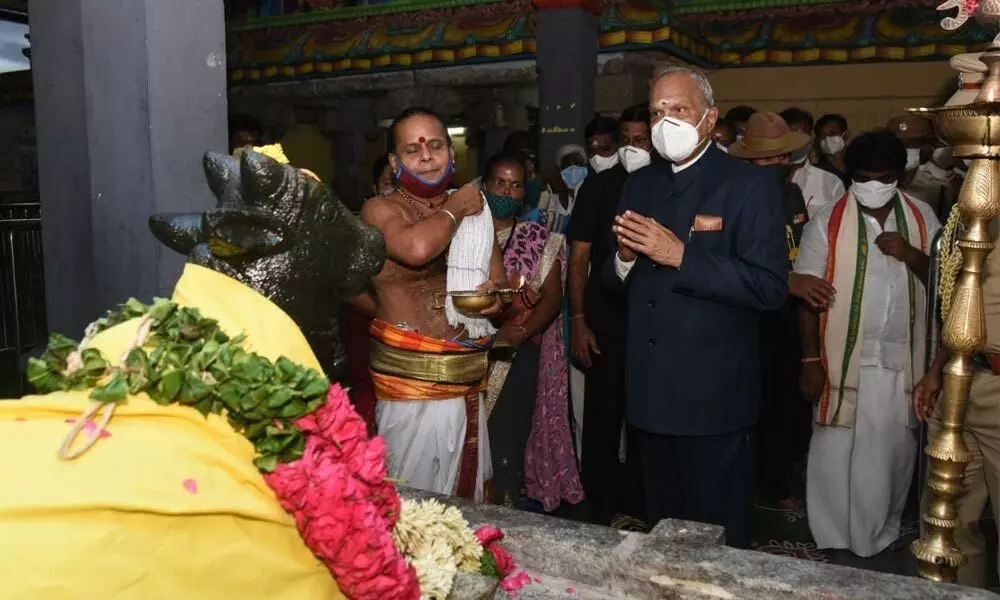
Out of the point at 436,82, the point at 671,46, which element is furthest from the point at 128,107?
the point at 436,82

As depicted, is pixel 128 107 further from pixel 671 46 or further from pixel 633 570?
pixel 671 46

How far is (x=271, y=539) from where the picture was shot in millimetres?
1433

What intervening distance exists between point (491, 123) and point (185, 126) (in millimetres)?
7272

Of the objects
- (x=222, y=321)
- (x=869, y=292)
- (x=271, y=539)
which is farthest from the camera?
(x=869, y=292)

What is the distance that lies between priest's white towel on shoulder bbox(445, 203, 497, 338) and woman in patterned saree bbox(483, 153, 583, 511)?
549 mm

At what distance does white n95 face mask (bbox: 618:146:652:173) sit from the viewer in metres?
4.25

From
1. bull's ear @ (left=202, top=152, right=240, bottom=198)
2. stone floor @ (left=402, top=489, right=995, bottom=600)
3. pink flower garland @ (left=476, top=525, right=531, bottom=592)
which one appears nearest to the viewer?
bull's ear @ (left=202, top=152, right=240, bottom=198)

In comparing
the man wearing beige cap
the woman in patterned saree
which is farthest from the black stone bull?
the man wearing beige cap

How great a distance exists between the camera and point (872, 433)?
3.98 meters

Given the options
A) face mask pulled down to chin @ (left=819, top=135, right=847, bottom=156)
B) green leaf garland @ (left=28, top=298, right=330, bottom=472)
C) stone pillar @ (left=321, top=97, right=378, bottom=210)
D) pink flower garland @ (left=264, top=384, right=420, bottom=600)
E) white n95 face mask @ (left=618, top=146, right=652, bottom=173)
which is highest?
stone pillar @ (left=321, top=97, right=378, bottom=210)

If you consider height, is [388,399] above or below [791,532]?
above

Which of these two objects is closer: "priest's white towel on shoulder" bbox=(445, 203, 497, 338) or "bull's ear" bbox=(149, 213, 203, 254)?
"bull's ear" bbox=(149, 213, 203, 254)

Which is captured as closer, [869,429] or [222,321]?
[222,321]

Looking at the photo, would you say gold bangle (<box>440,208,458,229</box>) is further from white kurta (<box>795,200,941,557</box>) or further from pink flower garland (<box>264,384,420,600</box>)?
white kurta (<box>795,200,941,557</box>)
